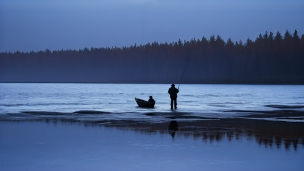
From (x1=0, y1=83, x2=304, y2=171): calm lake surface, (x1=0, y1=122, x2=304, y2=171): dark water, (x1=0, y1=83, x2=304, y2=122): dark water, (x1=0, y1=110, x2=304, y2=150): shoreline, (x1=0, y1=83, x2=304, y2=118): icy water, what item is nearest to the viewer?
(x1=0, y1=122, x2=304, y2=171): dark water

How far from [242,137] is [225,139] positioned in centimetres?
Result: 92

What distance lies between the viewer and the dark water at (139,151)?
496 inches

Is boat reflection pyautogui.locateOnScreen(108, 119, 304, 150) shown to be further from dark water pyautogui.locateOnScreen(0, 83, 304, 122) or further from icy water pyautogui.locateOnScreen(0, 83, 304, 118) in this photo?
icy water pyautogui.locateOnScreen(0, 83, 304, 118)

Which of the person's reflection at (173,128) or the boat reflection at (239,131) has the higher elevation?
the person's reflection at (173,128)

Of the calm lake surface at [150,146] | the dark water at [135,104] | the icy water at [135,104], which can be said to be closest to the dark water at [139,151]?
the calm lake surface at [150,146]

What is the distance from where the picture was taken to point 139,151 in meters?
14.8

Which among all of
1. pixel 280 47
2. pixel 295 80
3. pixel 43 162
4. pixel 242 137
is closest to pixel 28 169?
pixel 43 162

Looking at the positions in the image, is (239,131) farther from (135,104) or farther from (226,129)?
(135,104)

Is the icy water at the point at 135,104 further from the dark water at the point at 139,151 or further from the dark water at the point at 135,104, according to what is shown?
the dark water at the point at 139,151

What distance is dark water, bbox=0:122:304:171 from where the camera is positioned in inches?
496

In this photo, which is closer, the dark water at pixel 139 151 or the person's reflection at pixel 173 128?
the dark water at pixel 139 151

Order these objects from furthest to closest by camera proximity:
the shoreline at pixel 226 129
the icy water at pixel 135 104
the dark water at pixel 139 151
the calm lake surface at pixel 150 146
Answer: the icy water at pixel 135 104
the shoreline at pixel 226 129
the calm lake surface at pixel 150 146
the dark water at pixel 139 151

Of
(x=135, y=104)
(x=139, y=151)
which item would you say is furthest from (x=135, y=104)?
(x=139, y=151)

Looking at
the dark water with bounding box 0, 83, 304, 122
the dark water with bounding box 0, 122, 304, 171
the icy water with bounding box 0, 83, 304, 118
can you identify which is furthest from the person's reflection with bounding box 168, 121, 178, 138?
the icy water with bounding box 0, 83, 304, 118
